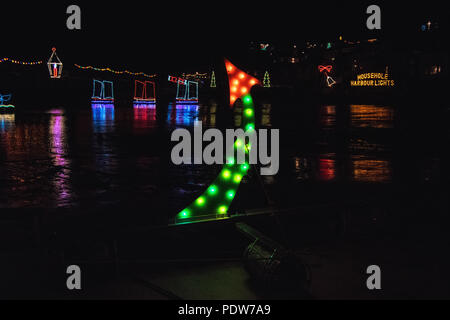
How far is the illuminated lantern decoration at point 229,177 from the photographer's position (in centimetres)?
523

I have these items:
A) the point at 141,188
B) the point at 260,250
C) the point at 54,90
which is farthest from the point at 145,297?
the point at 54,90

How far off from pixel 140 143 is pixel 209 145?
7.18 ft

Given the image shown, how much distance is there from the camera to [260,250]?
487 cm

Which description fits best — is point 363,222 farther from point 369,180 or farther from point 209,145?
point 209,145

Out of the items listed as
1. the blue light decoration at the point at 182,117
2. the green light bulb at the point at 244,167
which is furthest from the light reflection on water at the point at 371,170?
the blue light decoration at the point at 182,117

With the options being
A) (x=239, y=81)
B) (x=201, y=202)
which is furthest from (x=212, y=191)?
(x=239, y=81)

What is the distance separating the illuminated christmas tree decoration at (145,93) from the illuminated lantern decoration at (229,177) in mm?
44509

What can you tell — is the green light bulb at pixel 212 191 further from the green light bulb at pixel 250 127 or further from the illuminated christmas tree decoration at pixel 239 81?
the illuminated christmas tree decoration at pixel 239 81

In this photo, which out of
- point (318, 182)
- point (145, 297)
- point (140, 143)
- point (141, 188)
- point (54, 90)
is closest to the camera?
point (145, 297)

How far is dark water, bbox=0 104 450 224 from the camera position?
855 centimetres

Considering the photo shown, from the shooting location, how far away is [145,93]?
165 ft

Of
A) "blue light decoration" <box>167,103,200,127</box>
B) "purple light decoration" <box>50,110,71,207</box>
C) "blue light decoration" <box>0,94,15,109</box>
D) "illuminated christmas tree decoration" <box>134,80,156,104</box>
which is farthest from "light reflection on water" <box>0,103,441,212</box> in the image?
"illuminated christmas tree decoration" <box>134,80,156,104</box>

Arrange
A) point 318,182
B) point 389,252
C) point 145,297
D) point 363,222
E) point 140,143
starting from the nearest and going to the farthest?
point 145,297
point 389,252
point 363,222
point 318,182
point 140,143

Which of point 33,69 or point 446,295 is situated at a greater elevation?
point 33,69
